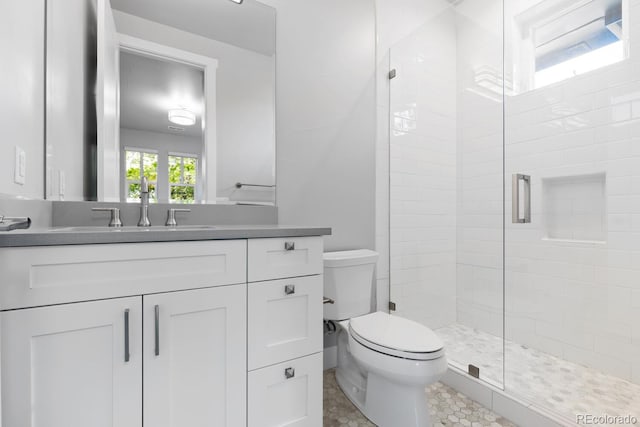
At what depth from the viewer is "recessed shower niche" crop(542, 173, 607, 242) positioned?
6.18 feet

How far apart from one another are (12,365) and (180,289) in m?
0.39

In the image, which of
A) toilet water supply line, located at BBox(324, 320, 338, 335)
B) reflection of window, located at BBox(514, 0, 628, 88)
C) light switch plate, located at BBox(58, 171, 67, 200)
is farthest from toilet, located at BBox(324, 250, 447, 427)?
reflection of window, located at BBox(514, 0, 628, 88)

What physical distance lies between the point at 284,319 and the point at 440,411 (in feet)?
3.24

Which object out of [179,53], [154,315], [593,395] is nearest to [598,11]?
[593,395]

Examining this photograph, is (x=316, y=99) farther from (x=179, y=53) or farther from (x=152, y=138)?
(x=152, y=138)

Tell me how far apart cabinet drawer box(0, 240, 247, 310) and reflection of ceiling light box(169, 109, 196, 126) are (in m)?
0.85

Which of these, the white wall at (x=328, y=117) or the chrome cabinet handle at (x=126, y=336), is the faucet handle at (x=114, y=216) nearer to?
the chrome cabinet handle at (x=126, y=336)

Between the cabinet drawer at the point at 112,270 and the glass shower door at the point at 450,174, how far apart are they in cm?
146

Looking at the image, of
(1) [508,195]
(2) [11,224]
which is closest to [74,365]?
(2) [11,224]

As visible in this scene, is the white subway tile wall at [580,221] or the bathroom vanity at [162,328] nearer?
the bathroom vanity at [162,328]

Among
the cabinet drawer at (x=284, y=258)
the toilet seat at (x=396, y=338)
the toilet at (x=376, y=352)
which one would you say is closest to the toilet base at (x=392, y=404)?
the toilet at (x=376, y=352)

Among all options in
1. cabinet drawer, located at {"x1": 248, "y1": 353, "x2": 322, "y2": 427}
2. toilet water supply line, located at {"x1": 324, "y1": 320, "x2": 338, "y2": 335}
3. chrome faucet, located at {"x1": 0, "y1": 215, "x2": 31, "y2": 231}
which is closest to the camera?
chrome faucet, located at {"x1": 0, "y1": 215, "x2": 31, "y2": 231}

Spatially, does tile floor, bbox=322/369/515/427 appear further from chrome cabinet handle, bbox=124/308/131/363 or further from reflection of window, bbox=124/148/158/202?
reflection of window, bbox=124/148/158/202

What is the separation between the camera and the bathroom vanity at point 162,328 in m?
0.76
